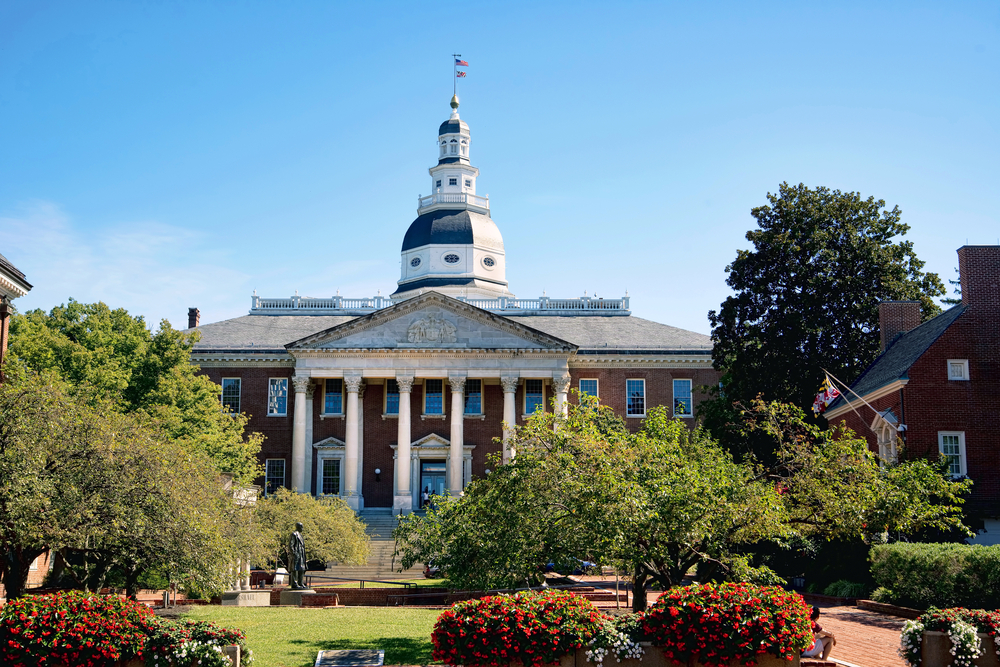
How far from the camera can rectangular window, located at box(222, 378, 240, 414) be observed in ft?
197

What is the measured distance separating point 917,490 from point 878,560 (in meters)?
2.67

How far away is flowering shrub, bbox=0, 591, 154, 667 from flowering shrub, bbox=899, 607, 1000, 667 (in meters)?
12.2

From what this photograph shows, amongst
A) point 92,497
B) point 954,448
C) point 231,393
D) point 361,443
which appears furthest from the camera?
point 231,393

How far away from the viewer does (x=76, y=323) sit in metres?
43.6

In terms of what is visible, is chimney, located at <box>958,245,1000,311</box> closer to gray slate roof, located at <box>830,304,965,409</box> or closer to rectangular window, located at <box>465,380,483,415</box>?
gray slate roof, located at <box>830,304,965,409</box>

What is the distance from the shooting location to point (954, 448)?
3606 centimetres

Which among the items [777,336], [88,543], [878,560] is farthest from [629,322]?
[88,543]

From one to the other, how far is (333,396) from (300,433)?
3.44 meters

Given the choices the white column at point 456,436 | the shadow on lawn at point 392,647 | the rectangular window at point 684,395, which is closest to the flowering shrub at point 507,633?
the shadow on lawn at point 392,647

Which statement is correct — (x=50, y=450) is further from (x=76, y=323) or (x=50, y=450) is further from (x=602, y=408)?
(x=76, y=323)

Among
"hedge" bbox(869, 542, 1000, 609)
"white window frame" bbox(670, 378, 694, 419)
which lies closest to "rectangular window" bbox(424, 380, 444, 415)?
"white window frame" bbox(670, 378, 694, 419)

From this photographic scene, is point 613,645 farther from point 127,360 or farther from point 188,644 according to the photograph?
point 127,360

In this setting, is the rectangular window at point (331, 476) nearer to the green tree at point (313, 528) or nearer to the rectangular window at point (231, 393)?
the rectangular window at point (231, 393)

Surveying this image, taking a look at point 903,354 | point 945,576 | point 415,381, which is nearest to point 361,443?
point 415,381
